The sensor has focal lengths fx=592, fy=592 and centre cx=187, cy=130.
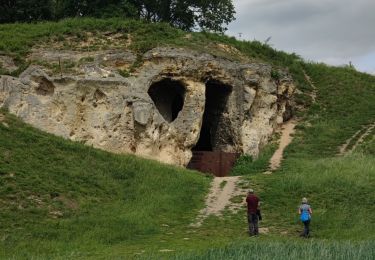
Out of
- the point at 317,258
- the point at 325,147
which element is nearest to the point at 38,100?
the point at 325,147

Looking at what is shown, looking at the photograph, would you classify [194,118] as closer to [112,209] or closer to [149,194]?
[149,194]

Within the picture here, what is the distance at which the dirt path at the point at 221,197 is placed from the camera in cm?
2064

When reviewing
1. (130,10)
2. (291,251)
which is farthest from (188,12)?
(291,251)

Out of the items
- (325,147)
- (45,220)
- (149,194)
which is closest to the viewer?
(45,220)

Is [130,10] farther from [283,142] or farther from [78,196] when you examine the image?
[78,196]

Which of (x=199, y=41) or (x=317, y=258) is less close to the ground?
(x=199, y=41)

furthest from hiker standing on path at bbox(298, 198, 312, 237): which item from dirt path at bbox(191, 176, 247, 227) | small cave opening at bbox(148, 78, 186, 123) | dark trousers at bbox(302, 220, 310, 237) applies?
small cave opening at bbox(148, 78, 186, 123)

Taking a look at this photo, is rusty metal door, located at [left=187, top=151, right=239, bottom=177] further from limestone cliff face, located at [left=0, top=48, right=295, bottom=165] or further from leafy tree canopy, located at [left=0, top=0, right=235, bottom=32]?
leafy tree canopy, located at [left=0, top=0, right=235, bottom=32]

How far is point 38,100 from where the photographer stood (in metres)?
27.0

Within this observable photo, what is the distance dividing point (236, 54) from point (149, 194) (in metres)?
15.2

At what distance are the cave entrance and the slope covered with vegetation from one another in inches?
41.8

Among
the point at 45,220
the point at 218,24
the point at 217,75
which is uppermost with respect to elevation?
the point at 218,24

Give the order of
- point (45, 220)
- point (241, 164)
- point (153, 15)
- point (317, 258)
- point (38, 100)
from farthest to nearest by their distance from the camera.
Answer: point (153, 15)
point (241, 164)
point (38, 100)
point (45, 220)
point (317, 258)

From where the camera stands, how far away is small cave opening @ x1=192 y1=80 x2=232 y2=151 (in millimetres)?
32469
